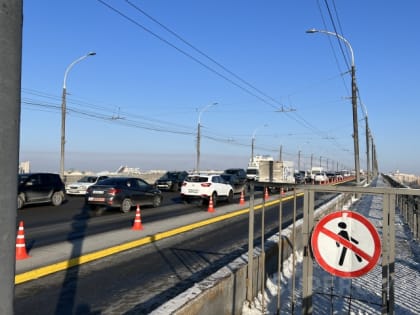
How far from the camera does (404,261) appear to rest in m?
9.32

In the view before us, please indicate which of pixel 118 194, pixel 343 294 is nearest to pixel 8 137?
pixel 343 294

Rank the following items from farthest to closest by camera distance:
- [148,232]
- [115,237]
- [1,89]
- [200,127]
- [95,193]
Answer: [200,127]
[95,193]
[148,232]
[115,237]
[1,89]

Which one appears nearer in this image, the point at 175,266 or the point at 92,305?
the point at 92,305

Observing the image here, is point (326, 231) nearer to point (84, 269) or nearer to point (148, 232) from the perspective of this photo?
point (84, 269)

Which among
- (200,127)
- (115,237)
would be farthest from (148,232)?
(200,127)

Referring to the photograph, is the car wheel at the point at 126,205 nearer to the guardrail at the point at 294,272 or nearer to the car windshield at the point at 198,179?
the car windshield at the point at 198,179

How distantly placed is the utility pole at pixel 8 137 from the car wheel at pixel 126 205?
16638mm

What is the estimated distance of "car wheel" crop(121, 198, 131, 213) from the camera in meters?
18.3

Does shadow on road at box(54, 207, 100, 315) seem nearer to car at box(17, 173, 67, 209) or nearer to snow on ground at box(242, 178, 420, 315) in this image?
snow on ground at box(242, 178, 420, 315)

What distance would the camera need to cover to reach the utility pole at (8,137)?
6.13 feet

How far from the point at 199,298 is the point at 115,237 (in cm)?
747

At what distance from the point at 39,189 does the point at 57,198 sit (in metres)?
1.15

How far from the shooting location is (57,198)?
67.6 ft

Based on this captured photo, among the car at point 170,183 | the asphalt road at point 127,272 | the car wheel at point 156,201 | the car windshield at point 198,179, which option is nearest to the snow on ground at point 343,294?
the asphalt road at point 127,272
